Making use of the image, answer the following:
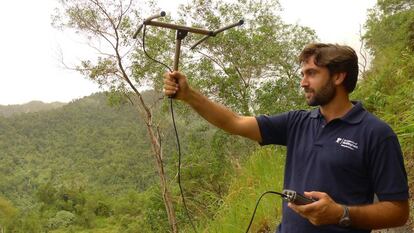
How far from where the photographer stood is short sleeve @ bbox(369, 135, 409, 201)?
1.59 metres

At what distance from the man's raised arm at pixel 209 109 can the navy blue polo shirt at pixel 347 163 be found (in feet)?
0.80

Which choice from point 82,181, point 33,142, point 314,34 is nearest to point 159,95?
point 314,34

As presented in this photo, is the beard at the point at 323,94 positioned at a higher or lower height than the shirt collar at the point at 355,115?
higher

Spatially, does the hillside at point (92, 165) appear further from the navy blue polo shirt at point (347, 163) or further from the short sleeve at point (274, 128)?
the navy blue polo shirt at point (347, 163)

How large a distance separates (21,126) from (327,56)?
3375 inches

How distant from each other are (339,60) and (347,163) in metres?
0.41

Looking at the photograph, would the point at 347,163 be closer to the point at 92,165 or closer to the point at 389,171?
the point at 389,171

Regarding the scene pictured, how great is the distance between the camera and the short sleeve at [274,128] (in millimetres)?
2010

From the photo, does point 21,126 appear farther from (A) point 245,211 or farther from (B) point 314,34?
(A) point 245,211

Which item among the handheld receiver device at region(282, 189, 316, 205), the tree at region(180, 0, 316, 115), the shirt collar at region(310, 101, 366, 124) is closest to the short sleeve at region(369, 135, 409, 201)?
the shirt collar at region(310, 101, 366, 124)

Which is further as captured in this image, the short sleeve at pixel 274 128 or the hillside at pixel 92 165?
the hillside at pixel 92 165

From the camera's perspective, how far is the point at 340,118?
5.83ft

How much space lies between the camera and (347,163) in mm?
1659

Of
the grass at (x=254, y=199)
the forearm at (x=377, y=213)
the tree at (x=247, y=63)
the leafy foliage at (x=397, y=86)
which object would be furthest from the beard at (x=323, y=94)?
the tree at (x=247, y=63)
